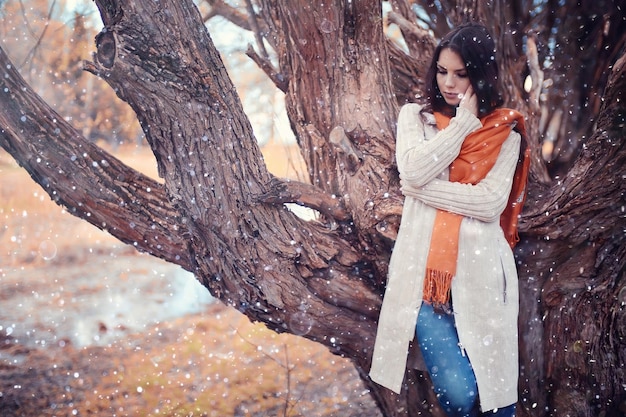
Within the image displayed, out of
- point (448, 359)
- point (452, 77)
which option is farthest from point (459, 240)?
point (452, 77)

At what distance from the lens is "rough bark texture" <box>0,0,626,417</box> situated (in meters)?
1.55

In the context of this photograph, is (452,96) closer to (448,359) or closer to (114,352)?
(448,359)

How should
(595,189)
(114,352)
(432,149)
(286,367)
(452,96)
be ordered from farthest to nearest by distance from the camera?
(286,367) → (114,352) → (595,189) → (452,96) → (432,149)

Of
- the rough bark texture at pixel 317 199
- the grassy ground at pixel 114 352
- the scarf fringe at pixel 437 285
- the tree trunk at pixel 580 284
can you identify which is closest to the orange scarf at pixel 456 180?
the scarf fringe at pixel 437 285

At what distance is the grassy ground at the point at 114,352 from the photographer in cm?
207

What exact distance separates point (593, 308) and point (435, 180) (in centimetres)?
65

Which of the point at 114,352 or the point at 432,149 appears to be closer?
the point at 432,149

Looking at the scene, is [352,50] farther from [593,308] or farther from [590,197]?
[593,308]

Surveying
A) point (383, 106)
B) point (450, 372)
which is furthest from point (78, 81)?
point (450, 372)

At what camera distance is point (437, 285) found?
4.78ft

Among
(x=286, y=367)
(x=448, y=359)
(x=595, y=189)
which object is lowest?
(x=448, y=359)

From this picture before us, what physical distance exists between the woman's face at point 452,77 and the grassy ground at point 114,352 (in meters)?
0.86

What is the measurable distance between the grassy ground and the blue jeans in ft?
2.85

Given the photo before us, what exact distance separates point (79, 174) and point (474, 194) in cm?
109
